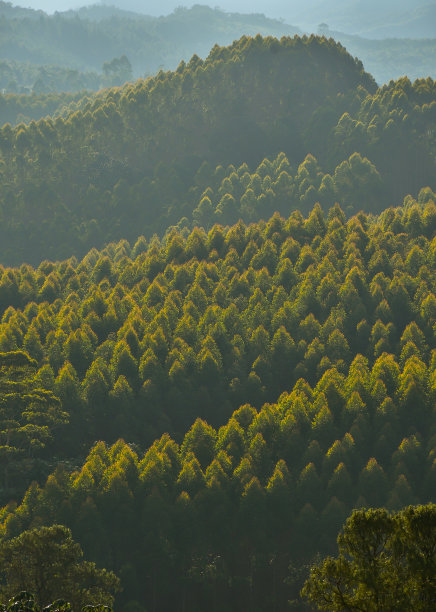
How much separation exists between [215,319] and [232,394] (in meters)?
14.5

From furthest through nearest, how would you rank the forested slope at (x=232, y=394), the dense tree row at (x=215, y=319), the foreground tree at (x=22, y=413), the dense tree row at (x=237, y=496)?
the dense tree row at (x=215, y=319)
the foreground tree at (x=22, y=413)
the forested slope at (x=232, y=394)
the dense tree row at (x=237, y=496)

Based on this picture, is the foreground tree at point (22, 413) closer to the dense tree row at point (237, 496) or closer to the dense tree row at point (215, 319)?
the dense tree row at point (215, 319)

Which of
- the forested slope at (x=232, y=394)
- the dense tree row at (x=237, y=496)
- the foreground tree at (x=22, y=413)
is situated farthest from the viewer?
the foreground tree at (x=22, y=413)

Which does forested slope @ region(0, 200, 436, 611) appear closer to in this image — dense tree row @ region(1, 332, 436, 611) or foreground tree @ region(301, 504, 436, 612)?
dense tree row @ region(1, 332, 436, 611)

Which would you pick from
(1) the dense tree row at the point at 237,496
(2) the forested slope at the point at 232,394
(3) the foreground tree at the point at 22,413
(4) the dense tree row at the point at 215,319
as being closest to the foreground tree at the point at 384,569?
(2) the forested slope at the point at 232,394

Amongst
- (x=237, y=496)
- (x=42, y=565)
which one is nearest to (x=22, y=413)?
(x=237, y=496)

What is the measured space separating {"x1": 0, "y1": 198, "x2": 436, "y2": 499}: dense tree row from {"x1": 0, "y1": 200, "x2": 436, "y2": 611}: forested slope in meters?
0.26

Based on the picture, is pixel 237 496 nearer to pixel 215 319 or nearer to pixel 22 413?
pixel 22 413

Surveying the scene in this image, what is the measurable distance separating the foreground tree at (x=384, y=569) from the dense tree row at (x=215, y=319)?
1947 inches

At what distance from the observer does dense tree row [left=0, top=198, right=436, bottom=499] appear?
9131 cm

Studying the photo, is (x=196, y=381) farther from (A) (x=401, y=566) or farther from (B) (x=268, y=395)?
Answer: (A) (x=401, y=566)

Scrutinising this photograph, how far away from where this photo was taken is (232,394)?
94750 millimetres

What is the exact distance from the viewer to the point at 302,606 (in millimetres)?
66625

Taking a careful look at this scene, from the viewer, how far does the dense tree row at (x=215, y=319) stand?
9131 centimetres
